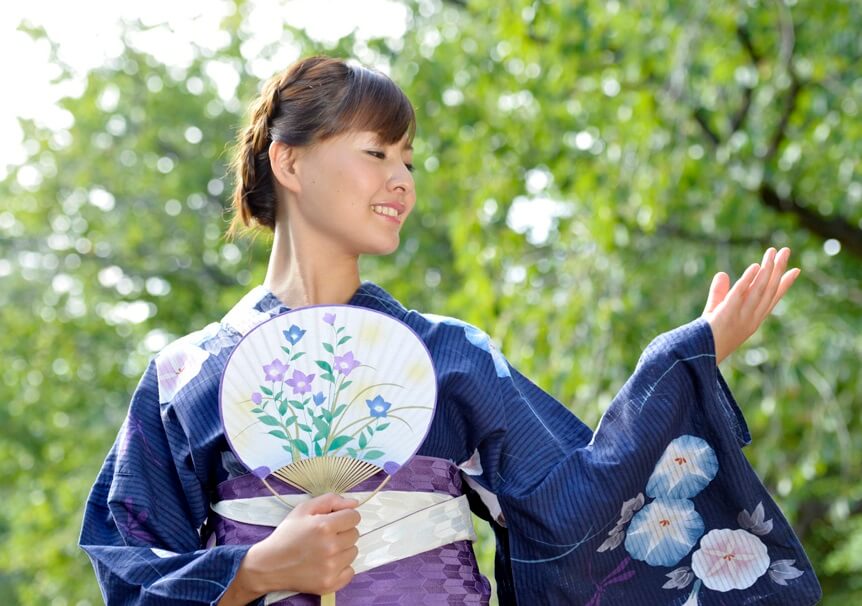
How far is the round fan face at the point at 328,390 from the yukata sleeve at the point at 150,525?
0.38ft

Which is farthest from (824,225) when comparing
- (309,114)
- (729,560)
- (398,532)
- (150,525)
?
(150,525)

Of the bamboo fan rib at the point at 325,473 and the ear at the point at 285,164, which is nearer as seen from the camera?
the bamboo fan rib at the point at 325,473

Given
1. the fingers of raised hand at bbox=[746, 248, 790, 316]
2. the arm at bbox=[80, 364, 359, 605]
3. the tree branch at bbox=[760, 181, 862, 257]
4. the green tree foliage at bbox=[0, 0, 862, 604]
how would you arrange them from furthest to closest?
1. the tree branch at bbox=[760, 181, 862, 257]
2. the green tree foliage at bbox=[0, 0, 862, 604]
3. the fingers of raised hand at bbox=[746, 248, 790, 316]
4. the arm at bbox=[80, 364, 359, 605]

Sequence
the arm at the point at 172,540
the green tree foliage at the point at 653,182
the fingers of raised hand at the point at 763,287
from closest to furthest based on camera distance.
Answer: the arm at the point at 172,540 < the fingers of raised hand at the point at 763,287 < the green tree foliage at the point at 653,182

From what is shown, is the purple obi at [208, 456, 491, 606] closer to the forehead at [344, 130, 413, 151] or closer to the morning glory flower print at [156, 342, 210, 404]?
the morning glory flower print at [156, 342, 210, 404]

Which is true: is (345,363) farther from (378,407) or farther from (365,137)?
(365,137)

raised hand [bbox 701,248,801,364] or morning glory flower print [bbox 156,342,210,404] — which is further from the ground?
raised hand [bbox 701,248,801,364]

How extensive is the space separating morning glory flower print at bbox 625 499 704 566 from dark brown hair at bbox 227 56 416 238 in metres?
0.54

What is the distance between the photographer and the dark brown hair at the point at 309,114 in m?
1.60

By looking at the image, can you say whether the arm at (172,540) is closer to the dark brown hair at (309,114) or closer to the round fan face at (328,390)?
the round fan face at (328,390)

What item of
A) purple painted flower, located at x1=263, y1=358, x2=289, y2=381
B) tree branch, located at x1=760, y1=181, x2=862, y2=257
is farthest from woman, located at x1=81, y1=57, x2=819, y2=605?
tree branch, located at x1=760, y1=181, x2=862, y2=257

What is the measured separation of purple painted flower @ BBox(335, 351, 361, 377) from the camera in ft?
4.75

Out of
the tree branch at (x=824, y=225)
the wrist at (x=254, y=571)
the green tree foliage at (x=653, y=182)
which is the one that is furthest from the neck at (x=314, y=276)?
the tree branch at (x=824, y=225)

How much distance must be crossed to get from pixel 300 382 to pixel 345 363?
5 centimetres
